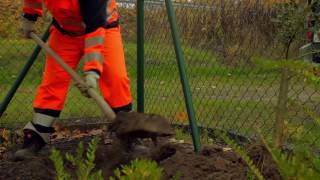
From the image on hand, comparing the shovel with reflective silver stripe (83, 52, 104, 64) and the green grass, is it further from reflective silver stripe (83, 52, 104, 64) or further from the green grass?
the green grass

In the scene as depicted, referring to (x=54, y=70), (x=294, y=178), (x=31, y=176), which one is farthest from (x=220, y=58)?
(x=294, y=178)

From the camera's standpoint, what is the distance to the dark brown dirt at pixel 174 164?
3.18 metres

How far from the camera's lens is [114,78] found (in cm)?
392

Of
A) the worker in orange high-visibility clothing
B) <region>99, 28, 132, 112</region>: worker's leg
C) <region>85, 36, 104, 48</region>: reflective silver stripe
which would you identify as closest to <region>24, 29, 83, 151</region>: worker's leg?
the worker in orange high-visibility clothing

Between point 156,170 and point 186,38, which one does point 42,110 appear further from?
point 156,170

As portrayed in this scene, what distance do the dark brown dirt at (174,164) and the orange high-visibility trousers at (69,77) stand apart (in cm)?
41

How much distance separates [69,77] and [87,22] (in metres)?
0.60

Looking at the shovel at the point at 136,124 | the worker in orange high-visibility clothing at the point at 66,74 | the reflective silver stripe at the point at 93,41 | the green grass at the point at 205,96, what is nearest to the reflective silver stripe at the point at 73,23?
the worker in orange high-visibility clothing at the point at 66,74

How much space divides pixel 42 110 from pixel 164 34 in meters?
2.46

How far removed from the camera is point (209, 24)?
560 centimetres

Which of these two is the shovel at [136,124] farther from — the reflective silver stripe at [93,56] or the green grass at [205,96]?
the green grass at [205,96]

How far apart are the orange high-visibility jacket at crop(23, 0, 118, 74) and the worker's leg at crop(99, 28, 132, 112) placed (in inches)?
7.2

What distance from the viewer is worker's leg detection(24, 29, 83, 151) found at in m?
3.94

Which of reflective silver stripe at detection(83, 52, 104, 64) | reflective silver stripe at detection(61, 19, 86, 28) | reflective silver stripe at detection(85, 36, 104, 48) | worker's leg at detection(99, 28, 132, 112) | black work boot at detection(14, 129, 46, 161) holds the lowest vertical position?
black work boot at detection(14, 129, 46, 161)
